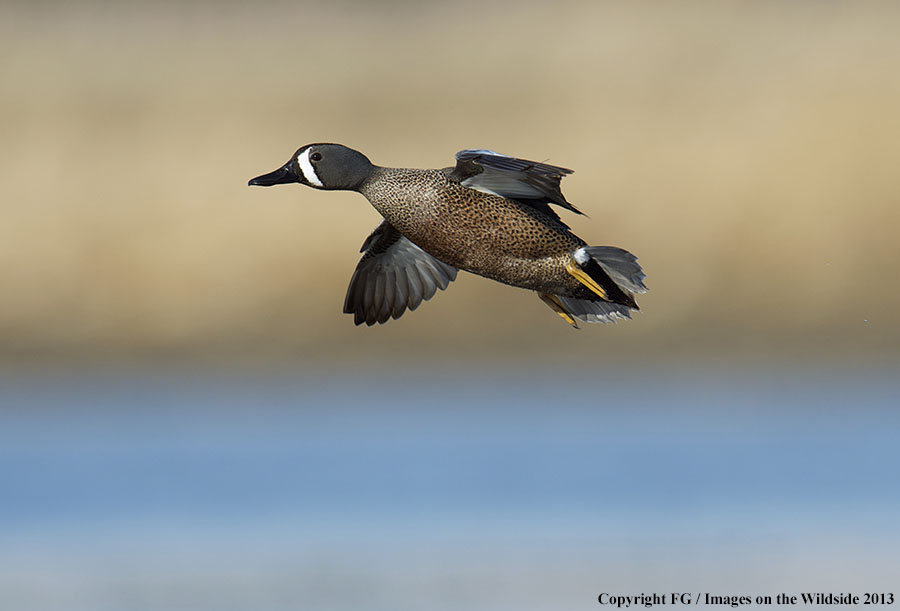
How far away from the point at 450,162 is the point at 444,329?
1.05m

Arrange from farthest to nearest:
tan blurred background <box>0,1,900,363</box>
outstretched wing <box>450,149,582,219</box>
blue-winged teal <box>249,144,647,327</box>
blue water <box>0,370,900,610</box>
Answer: tan blurred background <box>0,1,900,363</box> → blue water <box>0,370,900,610</box> → blue-winged teal <box>249,144,647,327</box> → outstretched wing <box>450,149,582,219</box>

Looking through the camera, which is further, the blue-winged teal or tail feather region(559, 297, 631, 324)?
tail feather region(559, 297, 631, 324)

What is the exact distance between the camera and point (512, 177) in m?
4.98

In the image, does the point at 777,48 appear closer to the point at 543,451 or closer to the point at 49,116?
the point at 543,451

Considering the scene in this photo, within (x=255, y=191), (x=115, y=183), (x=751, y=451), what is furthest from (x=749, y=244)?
(x=115, y=183)

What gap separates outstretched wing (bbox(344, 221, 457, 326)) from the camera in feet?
19.0

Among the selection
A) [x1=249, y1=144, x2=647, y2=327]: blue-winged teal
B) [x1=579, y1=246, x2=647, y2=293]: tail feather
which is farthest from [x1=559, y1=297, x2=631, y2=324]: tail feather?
[x1=579, y1=246, x2=647, y2=293]: tail feather

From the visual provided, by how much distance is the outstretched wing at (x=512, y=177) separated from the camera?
15.8 feet

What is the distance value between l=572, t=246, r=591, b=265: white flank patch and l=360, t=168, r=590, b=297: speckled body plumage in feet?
0.07

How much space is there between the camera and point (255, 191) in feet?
35.3

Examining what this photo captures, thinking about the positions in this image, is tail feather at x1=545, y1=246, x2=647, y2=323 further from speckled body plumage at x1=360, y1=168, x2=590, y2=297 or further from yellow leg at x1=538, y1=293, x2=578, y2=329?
yellow leg at x1=538, y1=293, x2=578, y2=329

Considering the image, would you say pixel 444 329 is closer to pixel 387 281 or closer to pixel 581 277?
pixel 387 281

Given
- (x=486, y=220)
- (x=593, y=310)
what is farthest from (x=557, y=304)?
(x=486, y=220)

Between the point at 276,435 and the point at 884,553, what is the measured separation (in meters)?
3.76
